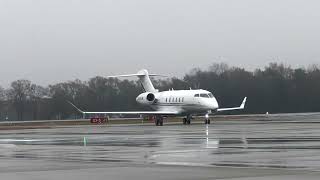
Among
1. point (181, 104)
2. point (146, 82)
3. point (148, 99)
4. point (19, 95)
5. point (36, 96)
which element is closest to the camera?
point (181, 104)

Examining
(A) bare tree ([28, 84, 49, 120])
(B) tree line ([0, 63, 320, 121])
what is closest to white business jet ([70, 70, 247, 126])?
(B) tree line ([0, 63, 320, 121])

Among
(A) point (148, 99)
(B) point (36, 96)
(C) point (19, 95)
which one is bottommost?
(A) point (148, 99)

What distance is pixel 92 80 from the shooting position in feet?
640

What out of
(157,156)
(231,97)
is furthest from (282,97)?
(157,156)

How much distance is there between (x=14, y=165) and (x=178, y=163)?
4730 mm

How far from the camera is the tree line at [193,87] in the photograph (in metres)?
158

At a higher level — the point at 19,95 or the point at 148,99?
the point at 19,95

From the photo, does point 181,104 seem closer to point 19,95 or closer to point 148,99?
point 148,99

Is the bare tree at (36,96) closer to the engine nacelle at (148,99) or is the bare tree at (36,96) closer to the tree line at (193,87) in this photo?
the tree line at (193,87)

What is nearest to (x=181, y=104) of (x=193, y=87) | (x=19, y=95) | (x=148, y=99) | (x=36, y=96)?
(x=148, y=99)

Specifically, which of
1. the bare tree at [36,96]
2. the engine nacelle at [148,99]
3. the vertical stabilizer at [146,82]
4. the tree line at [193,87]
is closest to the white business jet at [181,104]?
the engine nacelle at [148,99]

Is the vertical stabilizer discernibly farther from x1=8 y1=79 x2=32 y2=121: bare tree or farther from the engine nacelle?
x1=8 y1=79 x2=32 y2=121: bare tree

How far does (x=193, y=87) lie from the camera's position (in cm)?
15938

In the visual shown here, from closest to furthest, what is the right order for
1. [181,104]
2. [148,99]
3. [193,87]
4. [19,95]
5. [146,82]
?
[181,104] < [148,99] < [146,82] < [193,87] < [19,95]
